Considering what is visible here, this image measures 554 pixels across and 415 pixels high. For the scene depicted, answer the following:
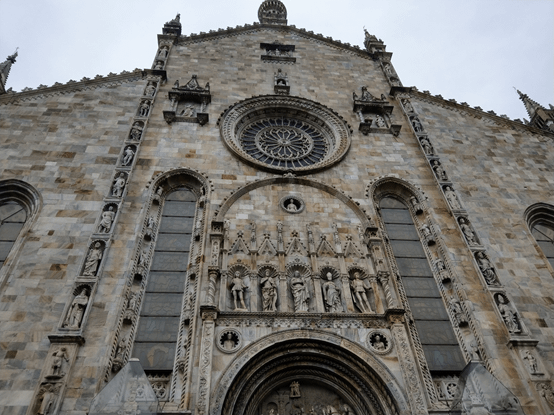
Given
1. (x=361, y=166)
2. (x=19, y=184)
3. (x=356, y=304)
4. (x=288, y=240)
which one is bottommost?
(x=356, y=304)

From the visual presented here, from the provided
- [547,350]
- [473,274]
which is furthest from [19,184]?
[547,350]

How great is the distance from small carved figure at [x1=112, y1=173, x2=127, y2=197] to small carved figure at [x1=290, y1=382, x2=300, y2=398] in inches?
283

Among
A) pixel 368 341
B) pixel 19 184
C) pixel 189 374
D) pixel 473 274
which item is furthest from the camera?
pixel 19 184

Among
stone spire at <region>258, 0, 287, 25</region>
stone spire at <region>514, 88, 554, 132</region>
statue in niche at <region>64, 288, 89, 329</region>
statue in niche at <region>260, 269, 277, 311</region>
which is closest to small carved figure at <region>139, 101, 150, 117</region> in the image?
statue in niche at <region>64, 288, 89, 329</region>

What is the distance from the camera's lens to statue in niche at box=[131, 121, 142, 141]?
14.7 metres

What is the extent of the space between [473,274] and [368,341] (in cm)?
396

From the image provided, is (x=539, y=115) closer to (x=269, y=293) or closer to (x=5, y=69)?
(x=269, y=293)

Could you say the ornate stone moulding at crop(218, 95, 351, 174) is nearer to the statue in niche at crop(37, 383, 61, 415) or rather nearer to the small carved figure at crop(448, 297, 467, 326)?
the small carved figure at crop(448, 297, 467, 326)

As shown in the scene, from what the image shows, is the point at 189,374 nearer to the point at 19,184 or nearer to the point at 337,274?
the point at 337,274

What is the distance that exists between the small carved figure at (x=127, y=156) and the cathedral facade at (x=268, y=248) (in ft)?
→ 0.12

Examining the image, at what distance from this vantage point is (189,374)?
9.30 m

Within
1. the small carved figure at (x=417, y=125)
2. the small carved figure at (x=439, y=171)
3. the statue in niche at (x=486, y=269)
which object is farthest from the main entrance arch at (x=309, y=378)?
the small carved figure at (x=417, y=125)

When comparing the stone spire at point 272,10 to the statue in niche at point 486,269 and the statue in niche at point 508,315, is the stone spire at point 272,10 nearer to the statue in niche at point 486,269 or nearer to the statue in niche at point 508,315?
the statue in niche at point 486,269

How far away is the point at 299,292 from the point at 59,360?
557cm
